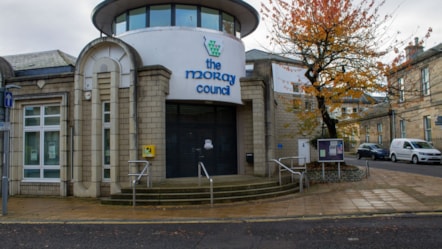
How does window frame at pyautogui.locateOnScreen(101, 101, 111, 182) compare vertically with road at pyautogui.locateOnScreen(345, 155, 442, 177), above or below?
above

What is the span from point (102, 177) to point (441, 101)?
25126mm

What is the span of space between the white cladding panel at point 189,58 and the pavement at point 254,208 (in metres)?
4.81

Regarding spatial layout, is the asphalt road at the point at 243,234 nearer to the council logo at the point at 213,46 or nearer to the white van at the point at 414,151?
the council logo at the point at 213,46

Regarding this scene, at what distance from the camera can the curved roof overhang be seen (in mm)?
13695

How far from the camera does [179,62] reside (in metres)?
13.2

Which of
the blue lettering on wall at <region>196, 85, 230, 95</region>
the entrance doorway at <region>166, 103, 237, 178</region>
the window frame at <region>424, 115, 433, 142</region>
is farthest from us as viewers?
the window frame at <region>424, 115, 433, 142</region>

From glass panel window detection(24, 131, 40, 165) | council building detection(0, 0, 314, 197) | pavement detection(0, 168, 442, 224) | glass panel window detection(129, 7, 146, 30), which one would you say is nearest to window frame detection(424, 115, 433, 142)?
pavement detection(0, 168, 442, 224)

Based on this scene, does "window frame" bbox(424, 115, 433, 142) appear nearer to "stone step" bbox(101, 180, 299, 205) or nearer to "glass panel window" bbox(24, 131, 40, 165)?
"stone step" bbox(101, 180, 299, 205)

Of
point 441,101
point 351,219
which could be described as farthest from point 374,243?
point 441,101

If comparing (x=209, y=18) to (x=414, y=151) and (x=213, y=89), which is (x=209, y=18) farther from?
(x=414, y=151)

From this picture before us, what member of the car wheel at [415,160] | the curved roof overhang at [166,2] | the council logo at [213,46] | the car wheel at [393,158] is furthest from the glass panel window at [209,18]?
the car wheel at [393,158]

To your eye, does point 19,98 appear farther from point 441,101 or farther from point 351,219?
point 441,101

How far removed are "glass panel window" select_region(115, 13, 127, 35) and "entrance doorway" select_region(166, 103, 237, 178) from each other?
3.72 m

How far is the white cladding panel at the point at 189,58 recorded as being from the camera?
43.3ft
